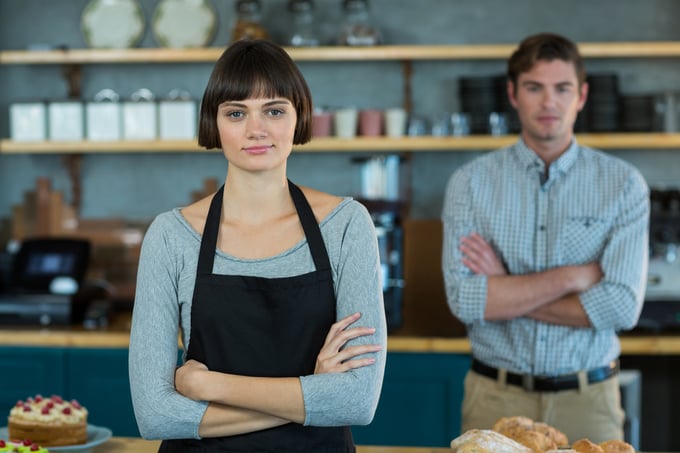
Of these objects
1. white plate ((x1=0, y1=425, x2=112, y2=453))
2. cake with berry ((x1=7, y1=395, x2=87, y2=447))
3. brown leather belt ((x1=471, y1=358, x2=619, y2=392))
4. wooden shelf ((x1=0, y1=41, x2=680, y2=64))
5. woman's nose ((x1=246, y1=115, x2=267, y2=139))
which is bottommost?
brown leather belt ((x1=471, y1=358, x2=619, y2=392))

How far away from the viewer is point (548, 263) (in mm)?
2621

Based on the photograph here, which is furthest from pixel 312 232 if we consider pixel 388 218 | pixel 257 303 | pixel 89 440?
pixel 388 218

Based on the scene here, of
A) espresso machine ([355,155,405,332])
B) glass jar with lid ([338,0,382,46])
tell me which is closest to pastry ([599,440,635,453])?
espresso machine ([355,155,405,332])

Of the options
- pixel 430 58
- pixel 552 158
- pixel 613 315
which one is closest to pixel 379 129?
pixel 430 58

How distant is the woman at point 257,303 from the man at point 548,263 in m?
0.93

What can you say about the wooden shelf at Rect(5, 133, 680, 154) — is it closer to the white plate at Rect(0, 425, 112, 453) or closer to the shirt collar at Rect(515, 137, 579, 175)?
the shirt collar at Rect(515, 137, 579, 175)

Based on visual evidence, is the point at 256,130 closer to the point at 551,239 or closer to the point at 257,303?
the point at 257,303

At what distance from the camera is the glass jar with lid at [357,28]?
4094 millimetres

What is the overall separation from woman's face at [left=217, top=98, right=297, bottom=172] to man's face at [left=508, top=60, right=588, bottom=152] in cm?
112

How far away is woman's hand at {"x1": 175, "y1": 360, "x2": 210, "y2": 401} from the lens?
1.65 meters

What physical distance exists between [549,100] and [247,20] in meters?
1.91

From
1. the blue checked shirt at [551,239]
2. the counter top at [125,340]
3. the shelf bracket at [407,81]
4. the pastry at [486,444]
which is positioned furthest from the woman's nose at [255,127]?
the shelf bracket at [407,81]

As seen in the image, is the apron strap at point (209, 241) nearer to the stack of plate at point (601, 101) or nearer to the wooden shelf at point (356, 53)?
the wooden shelf at point (356, 53)

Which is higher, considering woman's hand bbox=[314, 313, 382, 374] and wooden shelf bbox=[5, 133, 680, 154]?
wooden shelf bbox=[5, 133, 680, 154]
